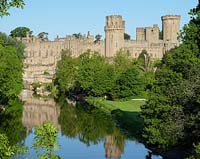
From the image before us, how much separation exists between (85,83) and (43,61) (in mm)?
46619

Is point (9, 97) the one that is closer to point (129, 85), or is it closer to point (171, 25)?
point (129, 85)

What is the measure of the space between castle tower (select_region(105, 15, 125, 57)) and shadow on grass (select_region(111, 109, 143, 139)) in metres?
51.7

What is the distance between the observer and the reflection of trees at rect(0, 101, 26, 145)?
28422 millimetres

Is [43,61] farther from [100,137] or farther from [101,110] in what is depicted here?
[100,137]

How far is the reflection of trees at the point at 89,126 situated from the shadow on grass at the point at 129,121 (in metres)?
0.49

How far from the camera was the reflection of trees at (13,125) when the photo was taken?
2842 centimetres

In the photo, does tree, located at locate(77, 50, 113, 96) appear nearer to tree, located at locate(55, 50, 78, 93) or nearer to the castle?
tree, located at locate(55, 50, 78, 93)

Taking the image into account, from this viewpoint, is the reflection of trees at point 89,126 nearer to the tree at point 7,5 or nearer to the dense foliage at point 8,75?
the dense foliage at point 8,75

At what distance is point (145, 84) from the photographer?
2058 inches

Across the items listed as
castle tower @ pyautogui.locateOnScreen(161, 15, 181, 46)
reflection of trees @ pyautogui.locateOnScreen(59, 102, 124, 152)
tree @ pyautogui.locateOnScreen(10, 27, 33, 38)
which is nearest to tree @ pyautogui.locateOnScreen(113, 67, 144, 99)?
reflection of trees @ pyautogui.locateOnScreen(59, 102, 124, 152)

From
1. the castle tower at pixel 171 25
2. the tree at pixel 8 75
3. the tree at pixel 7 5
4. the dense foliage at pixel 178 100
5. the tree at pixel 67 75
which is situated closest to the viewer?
the tree at pixel 7 5

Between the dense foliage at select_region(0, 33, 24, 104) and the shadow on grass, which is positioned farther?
the dense foliage at select_region(0, 33, 24, 104)

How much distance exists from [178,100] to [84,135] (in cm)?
1038

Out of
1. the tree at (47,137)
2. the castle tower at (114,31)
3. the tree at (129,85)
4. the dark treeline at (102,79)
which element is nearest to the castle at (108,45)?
the castle tower at (114,31)
